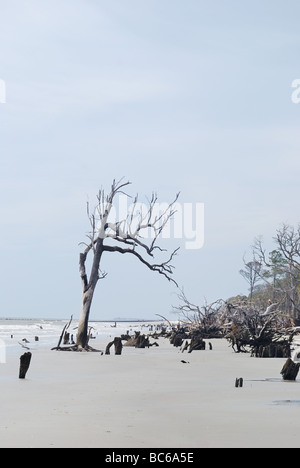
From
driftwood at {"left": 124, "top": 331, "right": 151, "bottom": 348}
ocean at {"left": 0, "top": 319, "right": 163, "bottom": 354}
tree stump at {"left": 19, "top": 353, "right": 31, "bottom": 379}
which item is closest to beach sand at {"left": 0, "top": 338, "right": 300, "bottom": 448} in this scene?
tree stump at {"left": 19, "top": 353, "right": 31, "bottom": 379}

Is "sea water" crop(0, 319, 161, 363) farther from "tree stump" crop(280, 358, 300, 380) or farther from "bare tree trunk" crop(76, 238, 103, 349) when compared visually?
"tree stump" crop(280, 358, 300, 380)

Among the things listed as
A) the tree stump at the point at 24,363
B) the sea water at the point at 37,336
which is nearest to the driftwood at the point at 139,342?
the sea water at the point at 37,336

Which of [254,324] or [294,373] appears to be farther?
[254,324]

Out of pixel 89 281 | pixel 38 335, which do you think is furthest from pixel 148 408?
pixel 38 335

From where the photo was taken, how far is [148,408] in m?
10.1

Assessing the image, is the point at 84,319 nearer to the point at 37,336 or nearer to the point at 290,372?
the point at 290,372

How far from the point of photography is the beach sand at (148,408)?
754cm

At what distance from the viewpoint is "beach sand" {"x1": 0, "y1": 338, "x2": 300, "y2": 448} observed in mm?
7535

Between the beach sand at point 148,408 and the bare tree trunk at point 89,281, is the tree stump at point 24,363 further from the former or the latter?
the bare tree trunk at point 89,281
